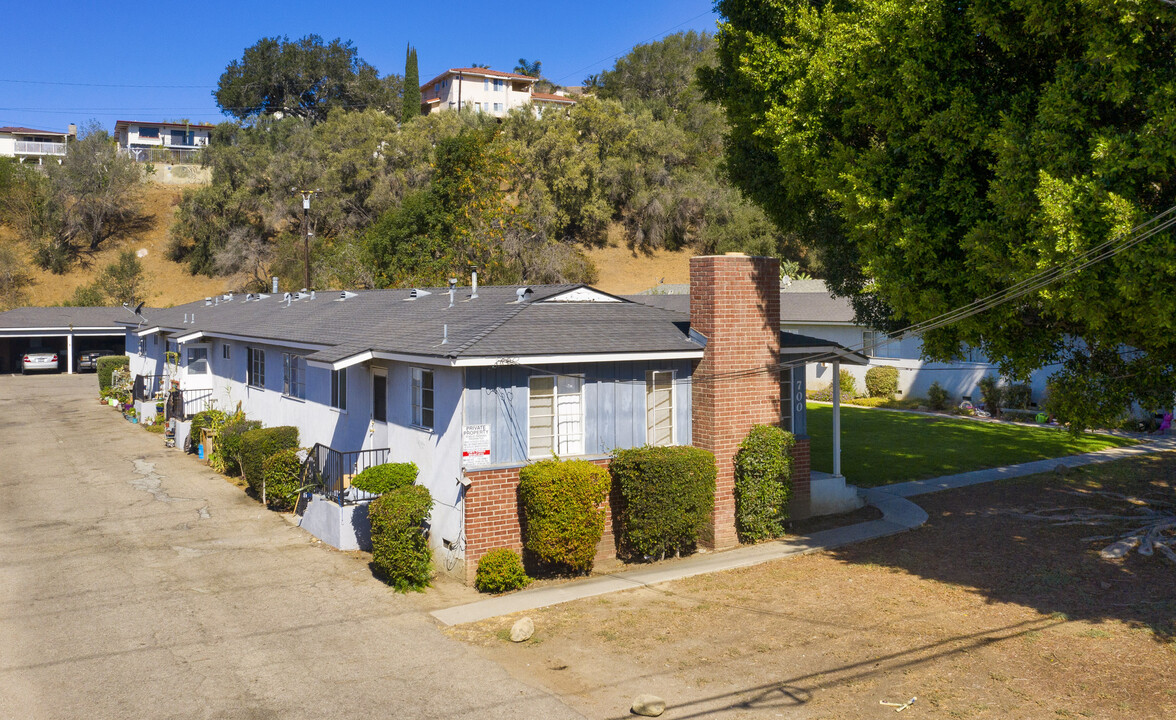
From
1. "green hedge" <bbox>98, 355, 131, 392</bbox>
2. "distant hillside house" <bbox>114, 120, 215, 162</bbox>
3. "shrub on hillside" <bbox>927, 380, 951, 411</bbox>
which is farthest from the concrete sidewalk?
"distant hillside house" <bbox>114, 120, 215, 162</bbox>

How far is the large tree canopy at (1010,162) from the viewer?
1041cm

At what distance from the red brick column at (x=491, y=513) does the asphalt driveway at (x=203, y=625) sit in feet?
4.20

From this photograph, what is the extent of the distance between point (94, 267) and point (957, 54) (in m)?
78.1

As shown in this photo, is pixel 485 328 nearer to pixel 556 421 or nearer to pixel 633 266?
pixel 556 421

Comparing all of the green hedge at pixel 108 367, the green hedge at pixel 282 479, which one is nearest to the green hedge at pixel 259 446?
the green hedge at pixel 282 479

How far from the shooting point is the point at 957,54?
1304cm

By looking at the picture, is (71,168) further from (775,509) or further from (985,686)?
(985,686)

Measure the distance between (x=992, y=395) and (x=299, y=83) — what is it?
268 feet

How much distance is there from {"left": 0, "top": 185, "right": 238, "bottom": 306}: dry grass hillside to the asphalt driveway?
185 feet

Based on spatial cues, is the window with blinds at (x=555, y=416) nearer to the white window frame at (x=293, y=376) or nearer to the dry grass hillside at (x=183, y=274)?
the white window frame at (x=293, y=376)

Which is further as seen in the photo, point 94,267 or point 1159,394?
point 94,267

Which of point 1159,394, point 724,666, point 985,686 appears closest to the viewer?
point 985,686

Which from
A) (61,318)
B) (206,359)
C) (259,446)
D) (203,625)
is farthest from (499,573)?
(61,318)

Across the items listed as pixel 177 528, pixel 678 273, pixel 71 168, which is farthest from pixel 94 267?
pixel 177 528
